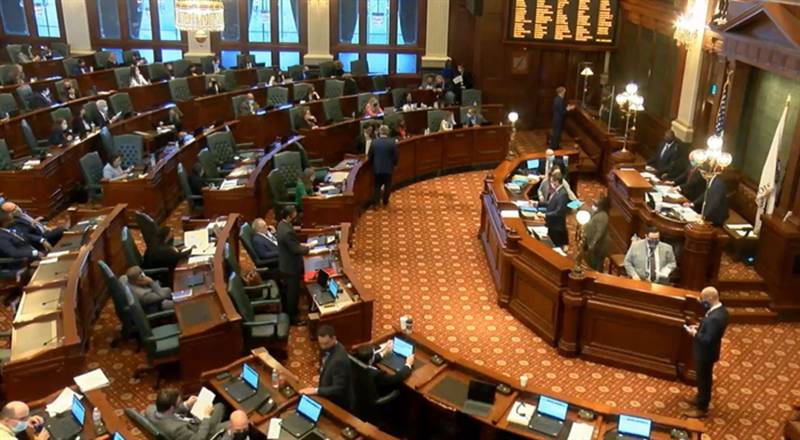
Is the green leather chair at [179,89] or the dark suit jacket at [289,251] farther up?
the green leather chair at [179,89]

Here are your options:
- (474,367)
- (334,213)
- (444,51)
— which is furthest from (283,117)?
(474,367)

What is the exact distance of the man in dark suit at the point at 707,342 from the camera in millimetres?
6914

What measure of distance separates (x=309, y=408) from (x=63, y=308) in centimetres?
278

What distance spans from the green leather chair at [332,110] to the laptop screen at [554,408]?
32.9ft

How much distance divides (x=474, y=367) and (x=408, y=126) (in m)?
9.30

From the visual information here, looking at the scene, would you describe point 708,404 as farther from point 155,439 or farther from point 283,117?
point 283,117

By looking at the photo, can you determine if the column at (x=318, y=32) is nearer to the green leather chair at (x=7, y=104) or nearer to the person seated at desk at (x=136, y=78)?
the person seated at desk at (x=136, y=78)

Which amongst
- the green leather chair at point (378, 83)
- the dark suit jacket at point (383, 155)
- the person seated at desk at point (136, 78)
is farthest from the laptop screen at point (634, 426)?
the green leather chair at point (378, 83)

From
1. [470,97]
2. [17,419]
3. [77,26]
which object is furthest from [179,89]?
[17,419]

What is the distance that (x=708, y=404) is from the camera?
7336 millimetres

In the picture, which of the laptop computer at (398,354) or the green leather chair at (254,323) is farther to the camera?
the green leather chair at (254,323)

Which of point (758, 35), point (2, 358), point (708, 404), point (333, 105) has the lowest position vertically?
point (708, 404)

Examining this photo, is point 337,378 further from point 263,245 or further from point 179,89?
point 179,89

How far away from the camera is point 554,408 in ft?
19.7
